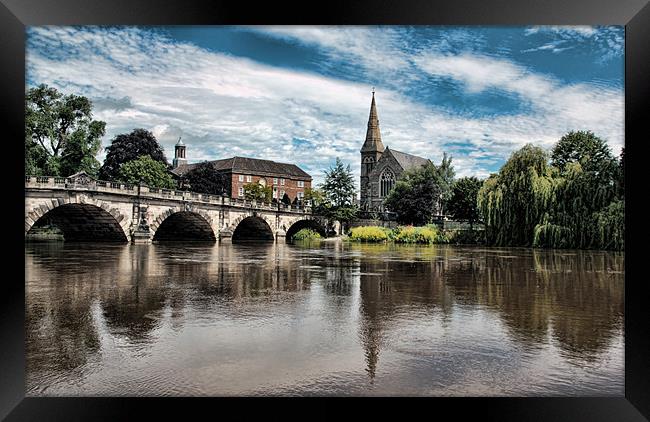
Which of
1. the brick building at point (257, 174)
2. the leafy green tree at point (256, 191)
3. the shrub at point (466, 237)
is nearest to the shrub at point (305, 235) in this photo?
the leafy green tree at point (256, 191)

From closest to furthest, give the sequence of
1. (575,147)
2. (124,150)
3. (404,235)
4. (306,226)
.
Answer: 1. (575,147)
2. (404,235)
3. (124,150)
4. (306,226)

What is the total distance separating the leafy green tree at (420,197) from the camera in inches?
1375

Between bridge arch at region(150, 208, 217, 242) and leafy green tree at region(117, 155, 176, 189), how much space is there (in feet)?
8.59

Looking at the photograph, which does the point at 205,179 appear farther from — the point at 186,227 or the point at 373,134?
the point at 373,134

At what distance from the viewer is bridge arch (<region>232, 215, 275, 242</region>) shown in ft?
103

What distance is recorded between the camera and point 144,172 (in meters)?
29.8

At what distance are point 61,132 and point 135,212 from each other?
19.3ft

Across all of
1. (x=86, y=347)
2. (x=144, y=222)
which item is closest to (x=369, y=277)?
(x=86, y=347)

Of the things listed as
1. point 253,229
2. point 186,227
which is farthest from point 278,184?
point 186,227

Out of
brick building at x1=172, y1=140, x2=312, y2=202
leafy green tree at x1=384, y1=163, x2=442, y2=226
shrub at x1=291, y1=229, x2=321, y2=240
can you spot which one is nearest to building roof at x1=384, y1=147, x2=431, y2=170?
brick building at x1=172, y1=140, x2=312, y2=202

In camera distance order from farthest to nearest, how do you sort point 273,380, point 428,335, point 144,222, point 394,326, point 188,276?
point 144,222 → point 188,276 → point 394,326 → point 428,335 → point 273,380

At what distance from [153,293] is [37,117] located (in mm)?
19433
